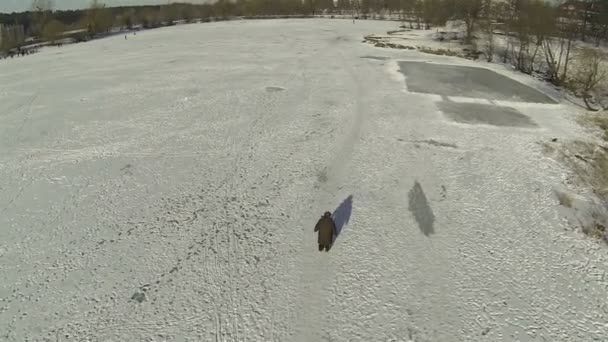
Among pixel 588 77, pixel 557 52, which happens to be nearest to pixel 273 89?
pixel 588 77

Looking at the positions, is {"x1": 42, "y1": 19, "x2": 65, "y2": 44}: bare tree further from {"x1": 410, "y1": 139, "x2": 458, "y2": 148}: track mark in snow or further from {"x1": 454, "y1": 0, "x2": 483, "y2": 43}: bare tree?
{"x1": 454, "y1": 0, "x2": 483, "y2": 43}: bare tree

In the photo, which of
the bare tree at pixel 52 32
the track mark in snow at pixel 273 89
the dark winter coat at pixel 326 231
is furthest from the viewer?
the bare tree at pixel 52 32

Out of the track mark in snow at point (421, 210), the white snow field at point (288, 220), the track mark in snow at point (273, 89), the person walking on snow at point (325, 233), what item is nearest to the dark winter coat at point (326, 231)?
the person walking on snow at point (325, 233)

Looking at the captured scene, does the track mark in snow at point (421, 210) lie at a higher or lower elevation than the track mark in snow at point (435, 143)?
lower

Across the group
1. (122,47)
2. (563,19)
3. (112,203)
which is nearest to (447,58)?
(563,19)

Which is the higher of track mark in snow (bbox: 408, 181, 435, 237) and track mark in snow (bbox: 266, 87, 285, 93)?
track mark in snow (bbox: 266, 87, 285, 93)

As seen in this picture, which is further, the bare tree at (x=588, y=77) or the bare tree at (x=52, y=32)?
the bare tree at (x=52, y=32)

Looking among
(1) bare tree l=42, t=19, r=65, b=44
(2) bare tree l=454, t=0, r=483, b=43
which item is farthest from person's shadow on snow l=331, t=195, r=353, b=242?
(1) bare tree l=42, t=19, r=65, b=44

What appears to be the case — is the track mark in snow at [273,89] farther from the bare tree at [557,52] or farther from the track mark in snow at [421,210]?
the bare tree at [557,52]

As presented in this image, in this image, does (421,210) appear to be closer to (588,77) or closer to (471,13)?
(588,77)
